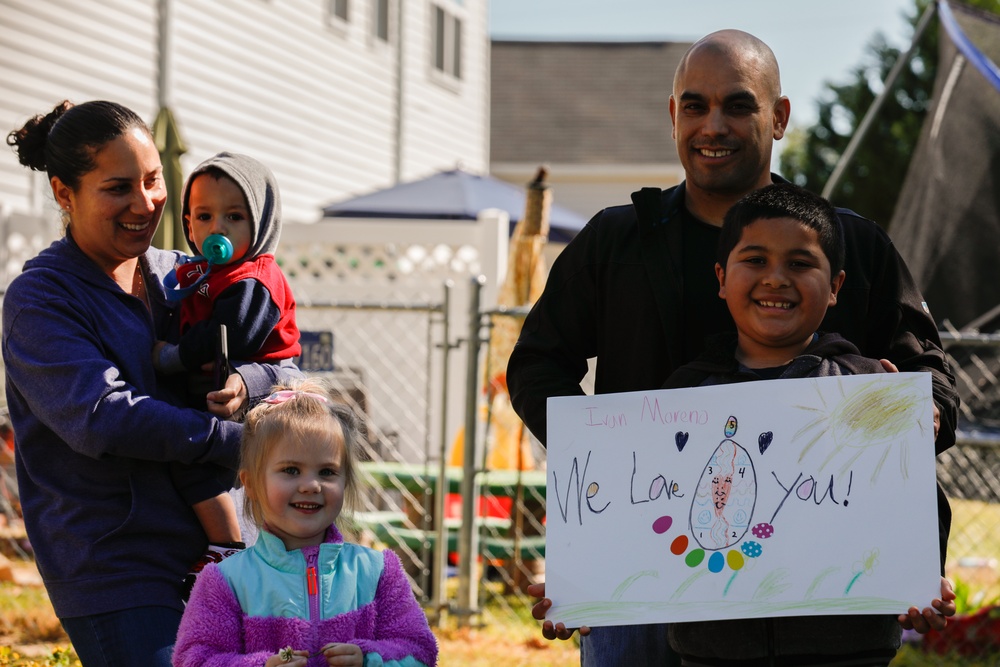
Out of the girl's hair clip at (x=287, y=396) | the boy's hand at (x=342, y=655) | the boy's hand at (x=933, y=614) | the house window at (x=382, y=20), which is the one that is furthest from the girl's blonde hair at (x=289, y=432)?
the house window at (x=382, y=20)

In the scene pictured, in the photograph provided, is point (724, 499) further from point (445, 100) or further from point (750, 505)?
point (445, 100)

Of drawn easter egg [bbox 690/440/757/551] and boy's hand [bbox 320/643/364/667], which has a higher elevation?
drawn easter egg [bbox 690/440/757/551]

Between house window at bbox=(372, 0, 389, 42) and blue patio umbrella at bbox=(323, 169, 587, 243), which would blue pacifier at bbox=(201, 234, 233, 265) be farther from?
house window at bbox=(372, 0, 389, 42)

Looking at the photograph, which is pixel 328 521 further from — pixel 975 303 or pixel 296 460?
pixel 975 303

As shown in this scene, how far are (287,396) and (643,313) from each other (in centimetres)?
83

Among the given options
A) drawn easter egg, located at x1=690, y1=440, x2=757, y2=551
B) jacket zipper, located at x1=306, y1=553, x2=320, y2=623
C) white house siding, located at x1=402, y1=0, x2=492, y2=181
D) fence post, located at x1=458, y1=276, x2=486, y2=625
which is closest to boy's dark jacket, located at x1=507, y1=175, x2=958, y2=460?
drawn easter egg, located at x1=690, y1=440, x2=757, y2=551

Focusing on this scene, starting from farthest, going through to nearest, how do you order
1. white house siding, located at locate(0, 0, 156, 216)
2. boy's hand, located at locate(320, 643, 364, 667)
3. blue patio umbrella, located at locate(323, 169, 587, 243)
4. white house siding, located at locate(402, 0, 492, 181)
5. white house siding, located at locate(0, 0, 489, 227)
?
white house siding, located at locate(402, 0, 492, 181) → blue patio umbrella, located at locate(323, 169, 587, 243) → white house siding, located at locate(0, 0, 489, 227) → white house siding, located at locate(0, 0, 156, 216) → boy's hand, located at locate(320, 643, 364, 667)

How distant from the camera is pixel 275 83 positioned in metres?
12.7

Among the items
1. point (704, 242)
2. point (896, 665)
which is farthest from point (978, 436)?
point (704, 242)

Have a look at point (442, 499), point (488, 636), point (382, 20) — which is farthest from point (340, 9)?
point (488, 636)

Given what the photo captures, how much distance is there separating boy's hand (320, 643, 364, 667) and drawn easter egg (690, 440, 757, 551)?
2.38ft

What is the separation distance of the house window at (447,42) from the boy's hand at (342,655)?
48.7 ft

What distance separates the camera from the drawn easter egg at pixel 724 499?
238cm

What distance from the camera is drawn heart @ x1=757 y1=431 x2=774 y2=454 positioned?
2406 mm
